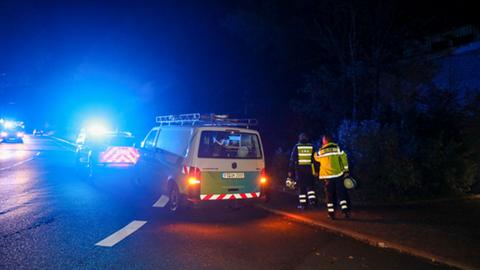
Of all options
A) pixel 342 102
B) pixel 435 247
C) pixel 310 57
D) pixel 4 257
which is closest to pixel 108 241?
pixel 4 257

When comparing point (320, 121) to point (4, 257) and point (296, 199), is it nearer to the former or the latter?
point (296, 199)

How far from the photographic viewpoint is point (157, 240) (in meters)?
6.25

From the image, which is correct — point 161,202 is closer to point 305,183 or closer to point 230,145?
point 230,145

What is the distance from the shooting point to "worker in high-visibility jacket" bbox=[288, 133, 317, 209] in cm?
873

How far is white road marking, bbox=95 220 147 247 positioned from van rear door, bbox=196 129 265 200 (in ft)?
4.30

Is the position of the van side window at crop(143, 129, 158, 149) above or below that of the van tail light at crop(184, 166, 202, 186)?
above

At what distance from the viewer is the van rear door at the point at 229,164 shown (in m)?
7.52

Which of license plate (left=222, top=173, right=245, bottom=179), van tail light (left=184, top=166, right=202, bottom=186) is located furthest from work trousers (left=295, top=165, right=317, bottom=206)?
van tail light (left=184, top=166, right=202, bottom=186)

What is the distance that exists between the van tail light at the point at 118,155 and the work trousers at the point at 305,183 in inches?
268

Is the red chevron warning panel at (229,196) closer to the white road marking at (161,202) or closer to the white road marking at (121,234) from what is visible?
the white road marking at (121,234)

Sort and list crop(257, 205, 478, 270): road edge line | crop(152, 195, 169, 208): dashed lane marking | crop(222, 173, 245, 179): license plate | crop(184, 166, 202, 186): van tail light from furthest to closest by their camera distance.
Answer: crop(152, 195, 169, 208): dashed lane marking, crop(222, 173, 245, 179): license plate, crop(184, 166, 202, 186): van tail light, crop(257, 205, 478, 270): road edge line

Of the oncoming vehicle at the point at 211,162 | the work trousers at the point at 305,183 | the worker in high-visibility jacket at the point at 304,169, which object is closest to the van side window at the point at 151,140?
the oncoming vehicle at the point at 211,162

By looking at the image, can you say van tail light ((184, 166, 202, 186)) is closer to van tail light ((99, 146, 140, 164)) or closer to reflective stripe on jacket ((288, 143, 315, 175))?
reflective stripe on jacket ((288, 143, 315, 175))

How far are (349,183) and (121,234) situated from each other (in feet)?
14.5
